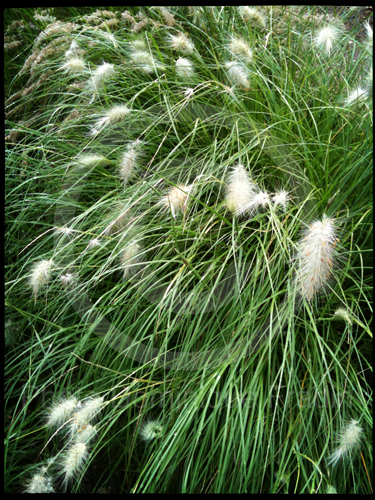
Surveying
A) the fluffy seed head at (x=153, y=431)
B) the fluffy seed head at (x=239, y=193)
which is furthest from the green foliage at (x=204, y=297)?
the fluffy seed head at (x=239, y=193)

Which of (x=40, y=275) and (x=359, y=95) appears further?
(x=359, y=95)

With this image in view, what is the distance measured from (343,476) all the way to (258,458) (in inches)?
12.7

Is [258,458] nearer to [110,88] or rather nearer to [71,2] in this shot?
[110,88]

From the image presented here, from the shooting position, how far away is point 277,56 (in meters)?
2.45

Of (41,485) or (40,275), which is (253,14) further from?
(41,485)

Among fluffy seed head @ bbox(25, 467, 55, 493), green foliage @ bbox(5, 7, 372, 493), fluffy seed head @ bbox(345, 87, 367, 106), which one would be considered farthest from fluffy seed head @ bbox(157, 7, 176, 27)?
fluffy seed head @ bbox(25, 467, 55, 493)

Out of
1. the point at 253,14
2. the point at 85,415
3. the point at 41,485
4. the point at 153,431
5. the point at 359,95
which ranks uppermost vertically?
the point at 253,14

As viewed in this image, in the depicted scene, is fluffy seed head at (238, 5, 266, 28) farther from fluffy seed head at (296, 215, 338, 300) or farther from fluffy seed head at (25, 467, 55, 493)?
fluffy seed head at (25, 467, 55, 493)


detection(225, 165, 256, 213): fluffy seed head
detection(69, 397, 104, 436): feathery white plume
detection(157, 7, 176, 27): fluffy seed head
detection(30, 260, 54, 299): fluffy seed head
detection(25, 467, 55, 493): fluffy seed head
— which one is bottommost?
detection(25, 467, 55, 493): fluffy seed head

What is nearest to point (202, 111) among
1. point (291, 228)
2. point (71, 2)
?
point (291, 228)

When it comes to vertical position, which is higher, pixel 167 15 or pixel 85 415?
pixel 167 15

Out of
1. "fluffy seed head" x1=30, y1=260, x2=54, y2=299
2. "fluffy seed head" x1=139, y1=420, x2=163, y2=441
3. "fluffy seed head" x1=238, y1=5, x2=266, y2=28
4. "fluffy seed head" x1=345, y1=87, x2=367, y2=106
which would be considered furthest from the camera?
"fluffy seed head" x1=238, y1=5, x2=266, y2=28

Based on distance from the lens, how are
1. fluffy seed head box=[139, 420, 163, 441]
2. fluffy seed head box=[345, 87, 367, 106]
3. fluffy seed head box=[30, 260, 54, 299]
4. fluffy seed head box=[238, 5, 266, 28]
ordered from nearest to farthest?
fluffy seed head box=[139, 420, 163, 441]
fluffy seed head box=[30, 260, 54, 299]
fluffy seed head box=[345, 87, 367, 106]
fluffy seed head box=[238, 5, 266, 28]

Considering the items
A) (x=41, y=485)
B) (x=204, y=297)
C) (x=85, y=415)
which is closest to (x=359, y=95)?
(x=204, y=297)
